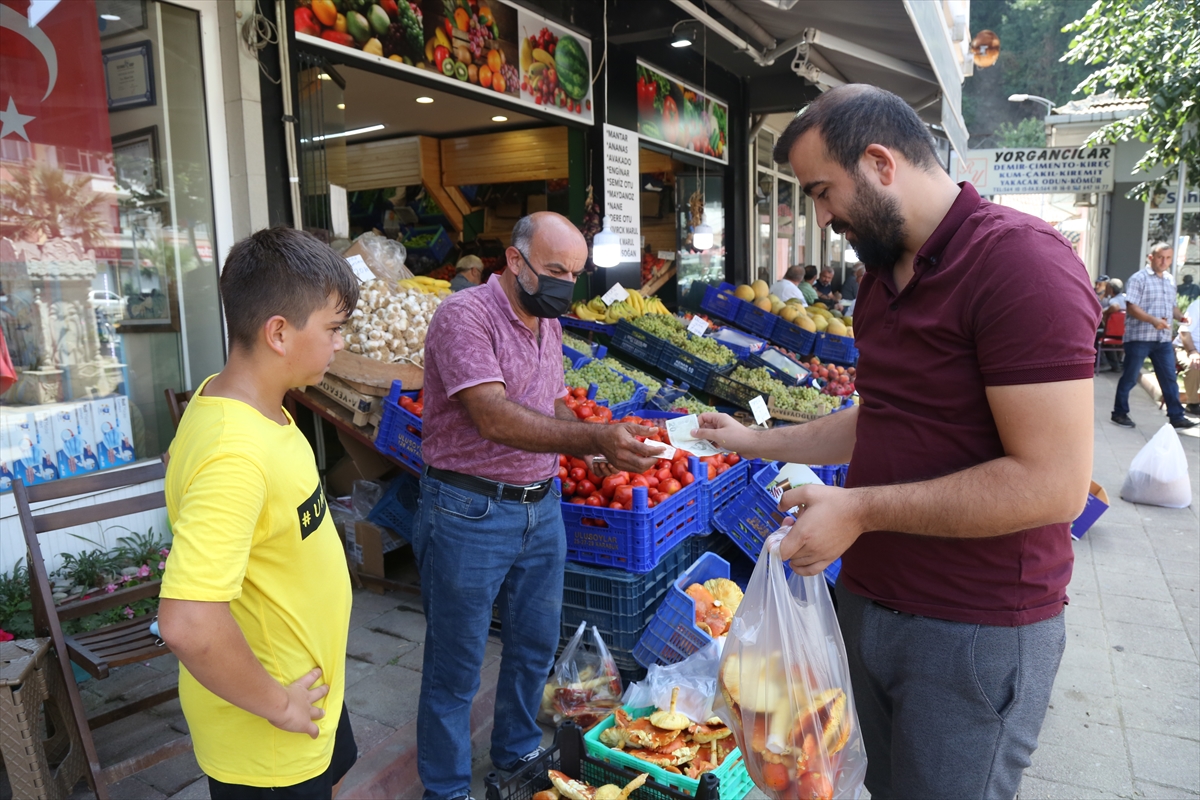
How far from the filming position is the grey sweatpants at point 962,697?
1.66m

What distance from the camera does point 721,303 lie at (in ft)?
30.3

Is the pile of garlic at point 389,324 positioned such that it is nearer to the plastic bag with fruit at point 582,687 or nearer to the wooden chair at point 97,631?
the wooden chair at point 97,631

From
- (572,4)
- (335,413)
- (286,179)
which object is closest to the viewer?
(335,413)

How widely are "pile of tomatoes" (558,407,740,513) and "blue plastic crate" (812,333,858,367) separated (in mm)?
5079

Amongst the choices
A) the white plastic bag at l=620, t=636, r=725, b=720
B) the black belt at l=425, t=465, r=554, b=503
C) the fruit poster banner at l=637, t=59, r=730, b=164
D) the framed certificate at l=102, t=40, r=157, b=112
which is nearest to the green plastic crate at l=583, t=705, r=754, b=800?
the white plastic bag at l=620, t=636, r=725, b=720

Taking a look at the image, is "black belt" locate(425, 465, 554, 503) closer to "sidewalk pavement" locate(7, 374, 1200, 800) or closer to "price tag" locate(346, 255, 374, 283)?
"sidewalk pavement" locate(7, 374, 1200, 800)

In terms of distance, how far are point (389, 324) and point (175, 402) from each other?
48.4 inches

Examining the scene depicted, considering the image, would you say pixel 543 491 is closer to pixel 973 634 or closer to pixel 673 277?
pixel 973 634

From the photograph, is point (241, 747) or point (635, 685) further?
point (635, 685)

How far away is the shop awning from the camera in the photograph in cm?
757

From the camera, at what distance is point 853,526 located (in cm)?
160

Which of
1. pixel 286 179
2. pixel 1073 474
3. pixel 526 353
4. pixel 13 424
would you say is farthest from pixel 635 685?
pixel 286 179

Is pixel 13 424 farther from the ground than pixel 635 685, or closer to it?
farther from the ground

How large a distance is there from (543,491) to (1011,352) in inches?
66.2
